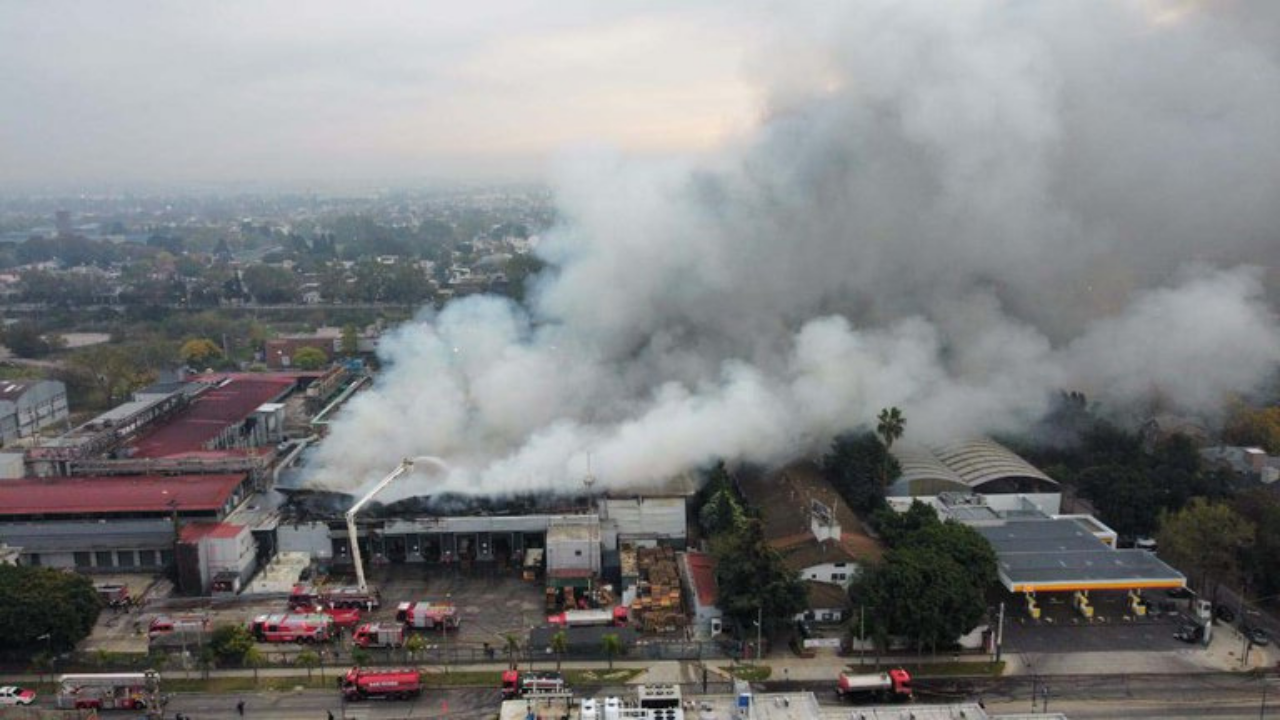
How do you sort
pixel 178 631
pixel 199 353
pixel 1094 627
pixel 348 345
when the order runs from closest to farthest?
pixel 178 631, pixel 1094 627, pixel 199 353, pixel 348 345

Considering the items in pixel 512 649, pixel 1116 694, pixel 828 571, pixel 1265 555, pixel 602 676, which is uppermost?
pixel 1265 555

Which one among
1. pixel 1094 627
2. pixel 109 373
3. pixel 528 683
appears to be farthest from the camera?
pixel 109 373

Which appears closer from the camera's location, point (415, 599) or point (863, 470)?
point (415, 599)

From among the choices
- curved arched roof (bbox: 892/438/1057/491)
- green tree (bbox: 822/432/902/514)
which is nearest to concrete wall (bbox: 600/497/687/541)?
green tree (bbox: 822/432/902/514)

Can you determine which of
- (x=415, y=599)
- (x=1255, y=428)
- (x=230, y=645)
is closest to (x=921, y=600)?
(x=415, y=599)

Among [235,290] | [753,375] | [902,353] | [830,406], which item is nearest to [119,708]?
[753,375]

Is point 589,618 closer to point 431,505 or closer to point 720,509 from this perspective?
point 720,509
